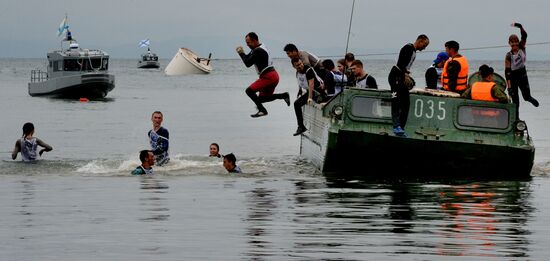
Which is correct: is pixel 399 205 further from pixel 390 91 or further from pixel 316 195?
pixel 390 91

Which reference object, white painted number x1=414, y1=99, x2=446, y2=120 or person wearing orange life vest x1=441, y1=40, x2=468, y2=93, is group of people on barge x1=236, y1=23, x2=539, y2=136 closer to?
person wearing orange life vest x1=441, y1=40, x2=468, y2=93

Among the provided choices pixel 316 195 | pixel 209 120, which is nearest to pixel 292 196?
pixel 316 195

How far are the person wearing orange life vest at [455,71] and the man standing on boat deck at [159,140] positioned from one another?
507 centimetres

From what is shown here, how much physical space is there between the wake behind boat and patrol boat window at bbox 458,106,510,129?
48988 mm

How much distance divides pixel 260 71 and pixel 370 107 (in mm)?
2215

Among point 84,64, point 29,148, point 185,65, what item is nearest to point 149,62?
point 185,65

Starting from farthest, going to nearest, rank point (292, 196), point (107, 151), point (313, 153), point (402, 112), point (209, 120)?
point (209, 120) < point (107, 151) < point (313, 153) < point (402, 112) < point (292, 196)

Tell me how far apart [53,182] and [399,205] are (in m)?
6.93

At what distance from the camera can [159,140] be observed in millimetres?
21609

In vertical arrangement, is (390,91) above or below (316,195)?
above

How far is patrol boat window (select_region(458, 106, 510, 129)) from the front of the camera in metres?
19.8

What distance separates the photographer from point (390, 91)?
1969cm

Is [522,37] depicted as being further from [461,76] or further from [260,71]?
[260,71]

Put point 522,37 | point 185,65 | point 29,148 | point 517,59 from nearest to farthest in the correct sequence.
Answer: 1. point 522,37
2. point 517,59
3. point 29,148
4. point 185,65
